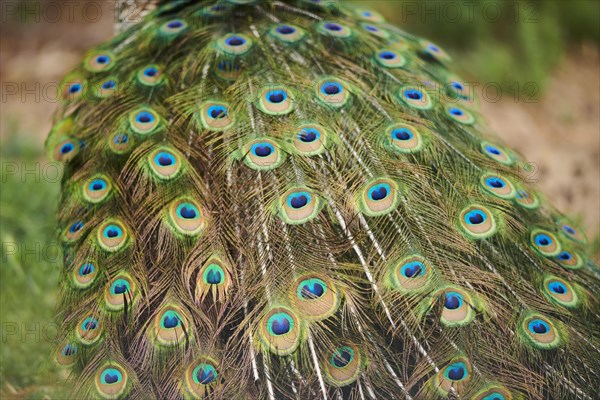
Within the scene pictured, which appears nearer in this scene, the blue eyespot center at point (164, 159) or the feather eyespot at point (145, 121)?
the blue eyespot center at point (164, 159)

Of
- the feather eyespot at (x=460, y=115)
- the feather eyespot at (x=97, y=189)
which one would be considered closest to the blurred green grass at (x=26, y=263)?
the feather eyespot at (x=97, y=189)

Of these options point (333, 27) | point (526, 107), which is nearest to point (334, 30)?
point (333, 27)

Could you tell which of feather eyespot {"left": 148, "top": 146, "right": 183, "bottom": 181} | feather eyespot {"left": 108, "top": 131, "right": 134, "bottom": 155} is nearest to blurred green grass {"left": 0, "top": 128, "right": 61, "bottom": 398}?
feather eyespot {"left": 108, "top": 131, "right": 134, "bottom": 155}

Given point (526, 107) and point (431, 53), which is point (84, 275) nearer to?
point (431, 53)

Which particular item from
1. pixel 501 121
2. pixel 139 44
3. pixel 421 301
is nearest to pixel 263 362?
pixel 421 301

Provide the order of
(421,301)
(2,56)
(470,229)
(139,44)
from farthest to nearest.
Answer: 1. (2,56)
2. (139,44)
3. (470,229)
4. (421,301)

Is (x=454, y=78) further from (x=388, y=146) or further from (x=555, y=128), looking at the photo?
(x=555, y=128)

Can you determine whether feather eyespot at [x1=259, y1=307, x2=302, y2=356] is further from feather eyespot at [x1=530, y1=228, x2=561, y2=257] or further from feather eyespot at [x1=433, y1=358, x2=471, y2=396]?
feather eyespot at [x1=530, y1=228, x2=561, y2=257]

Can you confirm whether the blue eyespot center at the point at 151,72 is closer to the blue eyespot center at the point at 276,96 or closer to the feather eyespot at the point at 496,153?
the blue eyespot center at the point at 276,96
